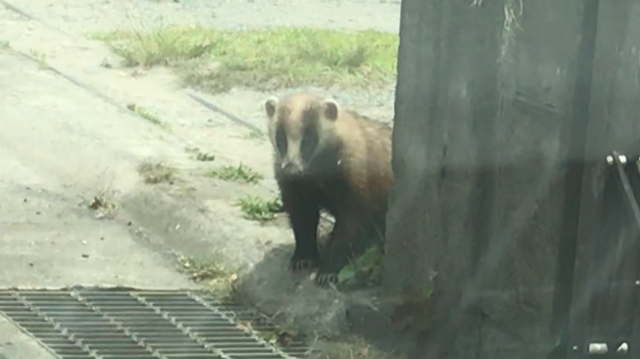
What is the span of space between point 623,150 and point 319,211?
2103 mm

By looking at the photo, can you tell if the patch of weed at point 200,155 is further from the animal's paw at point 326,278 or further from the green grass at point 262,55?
the animal's paw at point 326,278

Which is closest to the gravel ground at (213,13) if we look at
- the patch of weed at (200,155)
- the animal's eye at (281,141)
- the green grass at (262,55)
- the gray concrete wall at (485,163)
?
the green grass at (262,55)

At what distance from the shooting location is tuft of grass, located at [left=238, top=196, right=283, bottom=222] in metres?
7.57

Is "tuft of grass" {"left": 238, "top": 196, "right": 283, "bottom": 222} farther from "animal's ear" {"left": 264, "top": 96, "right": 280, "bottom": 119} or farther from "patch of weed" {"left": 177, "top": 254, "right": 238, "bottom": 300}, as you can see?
"animal's ear" {"left": 264, "top": 96, "right": 280, "bottom": 119}

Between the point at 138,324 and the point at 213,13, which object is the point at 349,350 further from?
the point at 213,13

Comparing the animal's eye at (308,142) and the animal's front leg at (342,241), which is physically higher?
the animal's eye at (308,142)

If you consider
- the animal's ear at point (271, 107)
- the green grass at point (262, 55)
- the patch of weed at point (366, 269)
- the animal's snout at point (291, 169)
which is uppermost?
the animal's ear at point (271, 107)

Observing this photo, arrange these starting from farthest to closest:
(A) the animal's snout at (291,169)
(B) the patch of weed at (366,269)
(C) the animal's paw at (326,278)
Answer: (A) the animal's snout at (291,169)
(C) the animal's paw at (326,278)
(B) the patch of weed at (366,269)

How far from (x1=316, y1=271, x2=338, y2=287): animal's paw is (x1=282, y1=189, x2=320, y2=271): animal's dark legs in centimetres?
19

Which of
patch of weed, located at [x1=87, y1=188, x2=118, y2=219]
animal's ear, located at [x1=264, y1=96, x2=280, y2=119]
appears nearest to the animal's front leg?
animal's ear, located at [x1=264, y1=96, x2=280, y2=119]

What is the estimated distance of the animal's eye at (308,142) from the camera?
6.70 m

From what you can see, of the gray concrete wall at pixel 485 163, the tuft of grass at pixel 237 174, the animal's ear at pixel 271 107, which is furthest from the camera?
the tuft of grass at pixel 237 174

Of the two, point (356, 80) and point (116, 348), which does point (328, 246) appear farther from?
point (356, 80)

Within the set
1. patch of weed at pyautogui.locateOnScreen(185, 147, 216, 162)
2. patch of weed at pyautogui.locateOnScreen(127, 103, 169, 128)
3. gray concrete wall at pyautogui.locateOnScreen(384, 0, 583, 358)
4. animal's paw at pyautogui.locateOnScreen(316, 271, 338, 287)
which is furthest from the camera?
patch of weed at pyautogui.locateOnScreen(127, 103, 169, 128)
